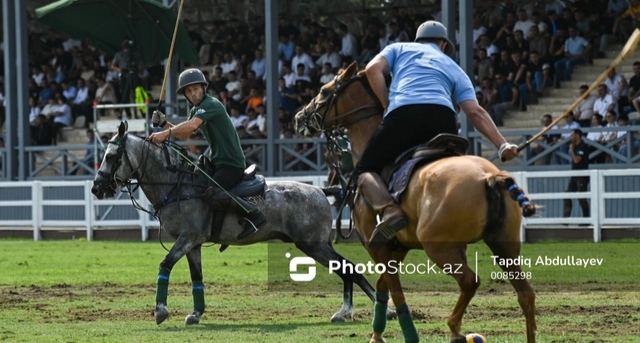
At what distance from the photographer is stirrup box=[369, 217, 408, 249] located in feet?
33.1

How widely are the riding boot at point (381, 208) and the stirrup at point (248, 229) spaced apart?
153 inches

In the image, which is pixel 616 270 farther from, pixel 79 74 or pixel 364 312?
pixel 79 74

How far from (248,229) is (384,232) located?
14.6 feet

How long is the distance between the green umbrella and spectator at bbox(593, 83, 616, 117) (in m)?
9.56

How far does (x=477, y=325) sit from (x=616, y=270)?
686cm

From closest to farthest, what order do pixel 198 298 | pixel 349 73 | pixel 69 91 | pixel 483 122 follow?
pixel 483 122, pixel 349 73, pixel 198 298, pixel 69 91

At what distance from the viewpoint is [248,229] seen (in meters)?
14.5

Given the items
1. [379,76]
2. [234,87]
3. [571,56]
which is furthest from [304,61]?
[379,76]

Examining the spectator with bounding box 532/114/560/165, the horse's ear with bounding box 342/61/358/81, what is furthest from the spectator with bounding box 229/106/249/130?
the horse's ear with bounding box 342/61/358/81

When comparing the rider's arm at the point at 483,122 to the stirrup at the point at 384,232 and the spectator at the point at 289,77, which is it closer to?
the stirrup at the point at 384,232

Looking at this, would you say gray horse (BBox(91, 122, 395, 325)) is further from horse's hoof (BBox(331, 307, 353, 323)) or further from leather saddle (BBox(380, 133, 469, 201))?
leather saddle (BBox(380, 133, 469, 201))

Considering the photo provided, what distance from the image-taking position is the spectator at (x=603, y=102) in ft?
89.9

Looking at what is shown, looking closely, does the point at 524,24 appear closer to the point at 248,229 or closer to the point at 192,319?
the point at 248,229

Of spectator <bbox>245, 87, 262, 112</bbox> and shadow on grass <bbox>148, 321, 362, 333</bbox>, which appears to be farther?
spectator <bbox>245, 87, 262, 112</bbox>
